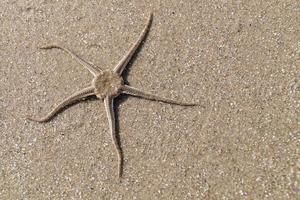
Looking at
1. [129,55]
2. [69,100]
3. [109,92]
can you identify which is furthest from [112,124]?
[129,55]

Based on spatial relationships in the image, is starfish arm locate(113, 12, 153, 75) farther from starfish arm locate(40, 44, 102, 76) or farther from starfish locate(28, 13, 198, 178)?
starfish arm locate(40, 44, 102, 76)

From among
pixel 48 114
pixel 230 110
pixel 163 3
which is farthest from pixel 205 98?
pixel 48 114

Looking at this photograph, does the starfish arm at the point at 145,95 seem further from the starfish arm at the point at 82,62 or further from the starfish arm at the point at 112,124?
the starfish arm at the point at 82,62

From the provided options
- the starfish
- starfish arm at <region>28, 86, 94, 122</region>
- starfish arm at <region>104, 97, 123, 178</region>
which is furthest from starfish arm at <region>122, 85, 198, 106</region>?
starfish arm at <region>28, 86, 94, 122</region>

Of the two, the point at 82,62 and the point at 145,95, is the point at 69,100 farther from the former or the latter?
the point at 145,95

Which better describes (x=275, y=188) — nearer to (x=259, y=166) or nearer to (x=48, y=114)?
(x=259, y=166)

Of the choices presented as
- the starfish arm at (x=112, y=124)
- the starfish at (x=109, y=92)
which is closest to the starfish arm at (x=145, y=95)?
the starfish at (x=109, y=92)
